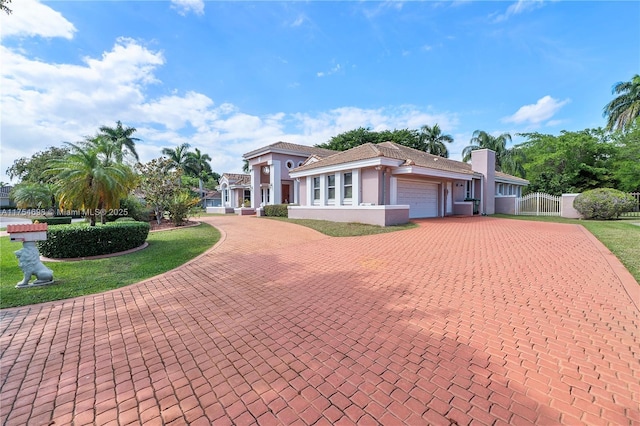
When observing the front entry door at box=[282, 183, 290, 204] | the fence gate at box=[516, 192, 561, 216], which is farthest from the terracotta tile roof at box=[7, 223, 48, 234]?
the fence gate at box=[516, 192, 561, 216]

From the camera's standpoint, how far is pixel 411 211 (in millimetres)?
17719

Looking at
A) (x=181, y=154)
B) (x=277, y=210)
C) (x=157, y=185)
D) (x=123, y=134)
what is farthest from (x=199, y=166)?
(x=157, y=185)

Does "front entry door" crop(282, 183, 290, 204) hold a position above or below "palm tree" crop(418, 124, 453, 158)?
below

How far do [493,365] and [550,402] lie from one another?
Answer: 0.54 meters

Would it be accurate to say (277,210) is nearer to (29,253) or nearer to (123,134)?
(29,253)

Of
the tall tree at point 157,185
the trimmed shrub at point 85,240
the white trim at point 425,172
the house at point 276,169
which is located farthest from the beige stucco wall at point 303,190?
the trimmed shrub at point 85,240

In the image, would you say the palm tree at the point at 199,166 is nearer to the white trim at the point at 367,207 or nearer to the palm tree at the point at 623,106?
the white trim at the point at 367,207

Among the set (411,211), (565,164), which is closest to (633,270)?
(411,211)

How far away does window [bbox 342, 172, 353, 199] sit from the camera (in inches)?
639

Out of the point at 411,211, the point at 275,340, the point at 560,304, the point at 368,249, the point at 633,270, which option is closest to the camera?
the point at 275,340

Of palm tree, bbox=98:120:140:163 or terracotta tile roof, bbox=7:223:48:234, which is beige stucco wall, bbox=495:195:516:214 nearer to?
terracotta tile roof, bbox=7:223:48:234

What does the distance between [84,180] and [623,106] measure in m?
46.2

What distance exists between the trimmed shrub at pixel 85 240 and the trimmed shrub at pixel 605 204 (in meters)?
24.2

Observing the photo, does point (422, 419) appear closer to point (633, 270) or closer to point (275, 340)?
point (275, 340)
